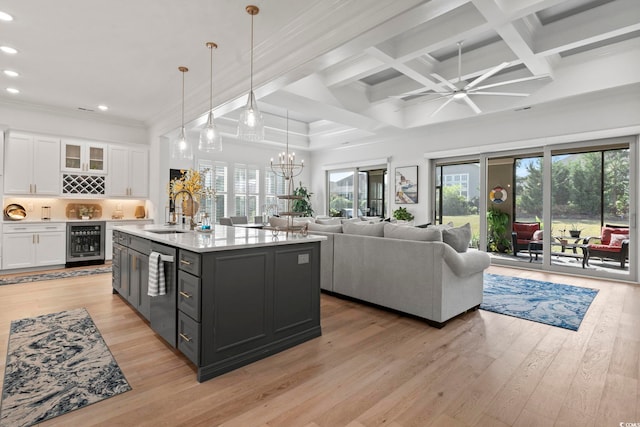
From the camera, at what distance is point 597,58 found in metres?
4.88

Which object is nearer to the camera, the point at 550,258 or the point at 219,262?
the point at 219,262

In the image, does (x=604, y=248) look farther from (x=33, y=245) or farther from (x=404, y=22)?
(x=33, y=245)

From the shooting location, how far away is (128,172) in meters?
6.89

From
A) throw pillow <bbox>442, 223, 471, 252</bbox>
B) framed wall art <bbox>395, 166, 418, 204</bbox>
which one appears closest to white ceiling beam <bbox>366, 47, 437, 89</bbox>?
throw pillow <bbox>442, 223, 471, 252</bbox>

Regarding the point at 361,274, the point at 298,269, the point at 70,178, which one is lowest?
the point at 361,274

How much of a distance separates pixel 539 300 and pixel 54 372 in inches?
201

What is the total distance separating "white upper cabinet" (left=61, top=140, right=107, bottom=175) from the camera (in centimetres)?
620

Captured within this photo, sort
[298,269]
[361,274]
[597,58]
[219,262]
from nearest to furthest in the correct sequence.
Answer: [219,262] < [298,269] < [361,274] < [597,58]

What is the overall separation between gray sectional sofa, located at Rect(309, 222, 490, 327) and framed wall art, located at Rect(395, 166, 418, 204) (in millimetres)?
4330

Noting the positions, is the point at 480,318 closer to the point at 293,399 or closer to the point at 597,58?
the point at 293,399

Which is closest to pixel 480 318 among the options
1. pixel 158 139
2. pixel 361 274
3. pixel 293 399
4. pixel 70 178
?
pixel 361 274

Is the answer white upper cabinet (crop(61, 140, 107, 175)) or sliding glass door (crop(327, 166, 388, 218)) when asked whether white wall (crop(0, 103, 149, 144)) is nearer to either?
white upper cabinet (crop(61, 140, 107, 175))

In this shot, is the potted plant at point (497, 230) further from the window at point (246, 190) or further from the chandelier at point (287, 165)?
the window at point (246, 190)

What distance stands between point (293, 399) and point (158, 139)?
6.39m
